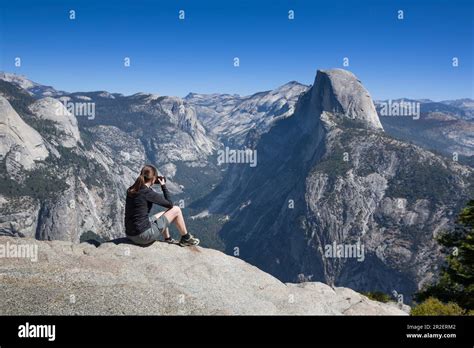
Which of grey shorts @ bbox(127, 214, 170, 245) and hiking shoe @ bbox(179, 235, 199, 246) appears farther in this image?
hiking shoe @ bbox(179, 235, 199, 246)

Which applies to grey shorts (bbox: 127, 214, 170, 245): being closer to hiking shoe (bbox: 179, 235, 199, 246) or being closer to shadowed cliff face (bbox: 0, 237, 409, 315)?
shadowed cliff face (bbox: 0, 237, 409, 315)

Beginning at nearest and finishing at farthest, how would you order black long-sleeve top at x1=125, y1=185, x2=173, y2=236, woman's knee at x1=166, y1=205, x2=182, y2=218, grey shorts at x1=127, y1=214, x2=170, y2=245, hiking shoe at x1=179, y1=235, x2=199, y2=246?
black long-sleeve top at x1=125, y1=185, x2=173, y2=236, grey shorts at x1=127, y1=214, x2=170, y2=245, woman's knee at x1=166, y1=205, x2=182, y2=218, hiking shoe at x1=179, y1=235, x2=199, y2=246

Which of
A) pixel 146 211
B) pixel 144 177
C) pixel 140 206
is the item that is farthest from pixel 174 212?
pixel 144 177

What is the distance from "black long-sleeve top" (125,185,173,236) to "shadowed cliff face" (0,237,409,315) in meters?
1.38

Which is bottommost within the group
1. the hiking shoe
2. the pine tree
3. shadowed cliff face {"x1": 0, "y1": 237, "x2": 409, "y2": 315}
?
the pine tree

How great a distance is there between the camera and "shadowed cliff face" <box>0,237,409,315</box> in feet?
52.0

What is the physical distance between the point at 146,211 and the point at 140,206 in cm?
42

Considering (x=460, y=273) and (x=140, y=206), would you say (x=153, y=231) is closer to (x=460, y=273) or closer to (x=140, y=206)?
(x=140, y=206)

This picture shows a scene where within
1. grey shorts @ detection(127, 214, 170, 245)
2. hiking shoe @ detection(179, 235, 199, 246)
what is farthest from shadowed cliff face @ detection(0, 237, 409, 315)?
grey shorts @ detection(127, 214, 170, 245)

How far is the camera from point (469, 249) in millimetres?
33250

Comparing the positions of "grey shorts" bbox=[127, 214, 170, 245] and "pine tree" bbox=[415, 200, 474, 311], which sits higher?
"grey shorts" bbox=[127, 214, 170, 245]

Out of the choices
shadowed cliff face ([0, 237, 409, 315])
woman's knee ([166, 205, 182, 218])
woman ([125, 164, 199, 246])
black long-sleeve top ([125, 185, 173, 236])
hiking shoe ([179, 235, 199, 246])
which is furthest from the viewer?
hiking shoe ([179, 235, 199, 246])

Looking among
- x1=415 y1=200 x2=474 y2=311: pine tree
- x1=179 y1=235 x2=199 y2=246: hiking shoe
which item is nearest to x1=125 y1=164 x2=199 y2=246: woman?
x1=179 y1=235 x2=199 y2=246: hiking shoe
